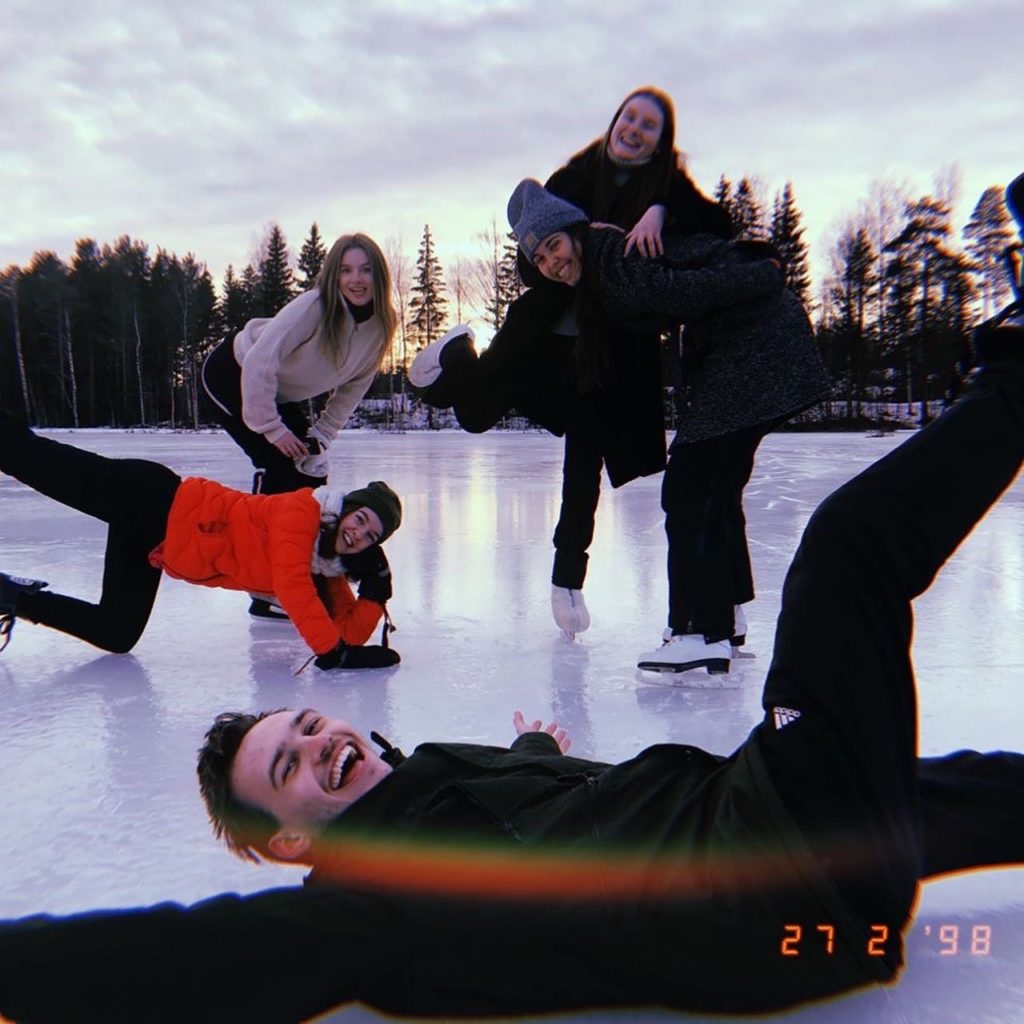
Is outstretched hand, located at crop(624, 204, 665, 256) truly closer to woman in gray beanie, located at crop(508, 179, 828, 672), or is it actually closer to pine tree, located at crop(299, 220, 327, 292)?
woman in gray beanie, located at crop(508, 179, 828, 672)

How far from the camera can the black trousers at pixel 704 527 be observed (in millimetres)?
2000

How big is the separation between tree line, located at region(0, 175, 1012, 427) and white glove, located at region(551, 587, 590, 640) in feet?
82.2

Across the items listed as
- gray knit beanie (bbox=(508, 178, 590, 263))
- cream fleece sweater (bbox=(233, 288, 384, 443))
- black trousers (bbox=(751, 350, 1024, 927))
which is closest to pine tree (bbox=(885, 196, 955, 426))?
cream fleece sweater (bbox=(233, 288, 384, 443))

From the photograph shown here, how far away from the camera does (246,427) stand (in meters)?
3.00

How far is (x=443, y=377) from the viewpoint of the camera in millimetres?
2273

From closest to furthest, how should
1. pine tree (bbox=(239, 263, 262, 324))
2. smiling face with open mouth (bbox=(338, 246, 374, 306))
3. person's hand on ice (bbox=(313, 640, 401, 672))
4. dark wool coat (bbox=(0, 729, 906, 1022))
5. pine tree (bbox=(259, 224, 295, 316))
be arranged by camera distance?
dark wool coat (bbox=(0, 729, 906, 1022)) < person's hand on ice (bbox=(313, 640, 401, 672)) < smiling face with open mouth (bbox=(338, 246, 374, 306)) < pine tree (bbox=(259, 224, 295, 316)) < pine tree (bbox=(239, 263, 262, 324))

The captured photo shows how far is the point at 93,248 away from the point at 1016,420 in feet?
149

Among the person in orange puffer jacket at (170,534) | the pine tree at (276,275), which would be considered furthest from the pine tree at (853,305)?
the person in orange puffer jacket at (170,534)

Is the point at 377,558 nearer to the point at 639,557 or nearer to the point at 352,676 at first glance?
the point at 352,676

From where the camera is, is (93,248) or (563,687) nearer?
(563,687)

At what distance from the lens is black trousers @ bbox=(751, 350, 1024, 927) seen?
33.4 inches

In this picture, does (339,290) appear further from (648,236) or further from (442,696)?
(442,696)

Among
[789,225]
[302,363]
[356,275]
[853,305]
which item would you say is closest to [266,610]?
[302,363]

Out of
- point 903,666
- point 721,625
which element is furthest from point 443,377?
point 903,666
